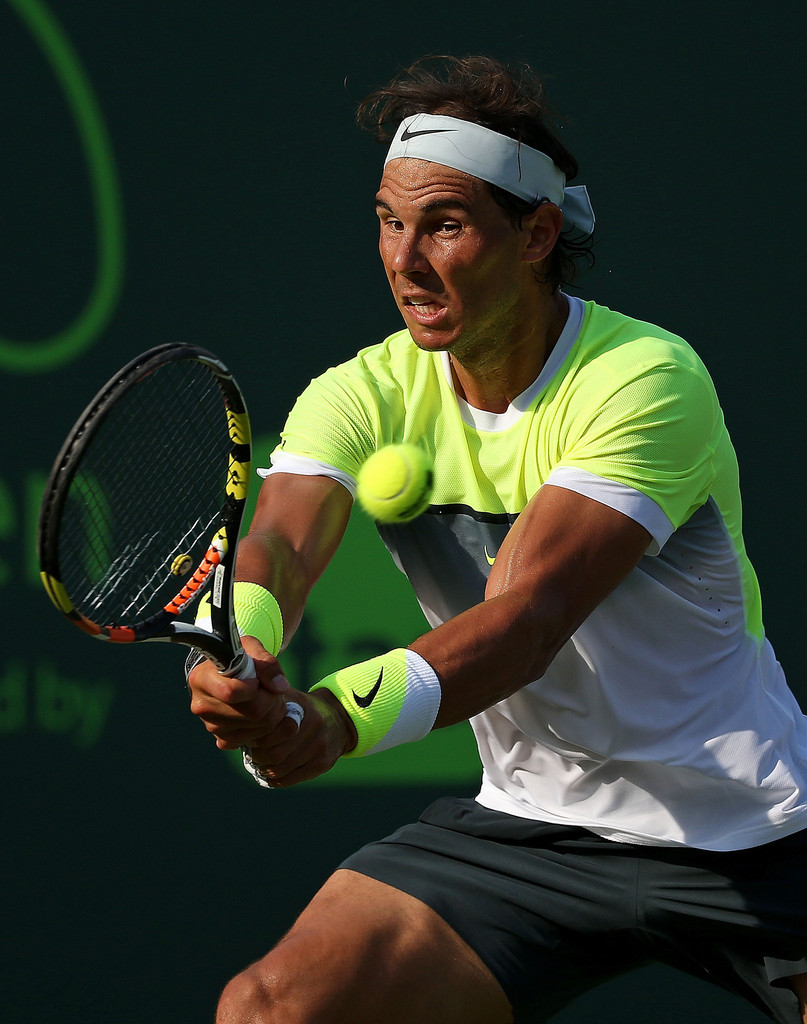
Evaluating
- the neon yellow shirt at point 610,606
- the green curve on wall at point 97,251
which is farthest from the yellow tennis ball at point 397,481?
the green curve on wall at point 97,251

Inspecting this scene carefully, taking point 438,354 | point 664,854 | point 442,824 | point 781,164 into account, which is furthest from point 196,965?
point 781,164

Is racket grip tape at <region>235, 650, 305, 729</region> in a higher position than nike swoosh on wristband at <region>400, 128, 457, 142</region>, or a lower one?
lower

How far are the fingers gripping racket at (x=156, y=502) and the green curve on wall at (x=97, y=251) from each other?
439mm

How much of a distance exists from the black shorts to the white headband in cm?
108

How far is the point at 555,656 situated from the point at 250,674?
0.58 m

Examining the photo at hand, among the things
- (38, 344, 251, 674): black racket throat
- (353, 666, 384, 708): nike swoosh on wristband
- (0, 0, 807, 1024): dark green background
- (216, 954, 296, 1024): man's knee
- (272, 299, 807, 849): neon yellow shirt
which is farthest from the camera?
(0, 0, 807, 1024): dark green background

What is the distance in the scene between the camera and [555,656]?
1.98 metres

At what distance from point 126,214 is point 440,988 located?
1.79m

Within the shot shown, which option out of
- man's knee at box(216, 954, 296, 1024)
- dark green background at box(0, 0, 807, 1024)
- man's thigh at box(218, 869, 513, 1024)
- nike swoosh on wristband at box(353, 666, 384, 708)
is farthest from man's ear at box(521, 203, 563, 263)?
man's knee at box(216, 954, 296, 1024)

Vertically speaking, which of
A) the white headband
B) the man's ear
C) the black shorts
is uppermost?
the white headband

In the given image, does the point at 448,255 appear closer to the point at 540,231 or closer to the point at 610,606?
the point at 540,231

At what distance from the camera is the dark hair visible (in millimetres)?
2180

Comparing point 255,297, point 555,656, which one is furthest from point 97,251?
point 555,656

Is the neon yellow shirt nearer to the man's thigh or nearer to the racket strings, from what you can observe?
the racket strings
